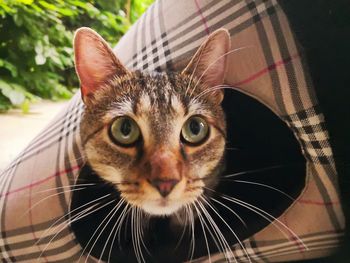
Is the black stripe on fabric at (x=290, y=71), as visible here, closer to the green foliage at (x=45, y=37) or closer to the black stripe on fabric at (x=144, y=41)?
the black stripe on fabric at (x=144, y=41)

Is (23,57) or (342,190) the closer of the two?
(342,190)

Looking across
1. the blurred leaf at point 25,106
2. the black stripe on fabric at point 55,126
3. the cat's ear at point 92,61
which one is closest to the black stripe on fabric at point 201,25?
the cat's ear at point 92,61

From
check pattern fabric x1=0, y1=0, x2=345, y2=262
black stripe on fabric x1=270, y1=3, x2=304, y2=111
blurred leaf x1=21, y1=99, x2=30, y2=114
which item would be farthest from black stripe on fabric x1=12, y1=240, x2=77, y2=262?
blurred leaf x1=21, y1=99, x2=30, y2=114

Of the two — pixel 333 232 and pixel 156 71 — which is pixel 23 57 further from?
pixel 333 232

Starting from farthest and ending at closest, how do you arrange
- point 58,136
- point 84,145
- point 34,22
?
1. point 34,22
2. point 58,136
3. point 84,145

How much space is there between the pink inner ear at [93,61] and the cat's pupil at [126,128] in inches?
4.6

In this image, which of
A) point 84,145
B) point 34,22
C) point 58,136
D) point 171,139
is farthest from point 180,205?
point 34,22

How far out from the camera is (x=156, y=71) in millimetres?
843

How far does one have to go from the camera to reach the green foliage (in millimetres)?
1331

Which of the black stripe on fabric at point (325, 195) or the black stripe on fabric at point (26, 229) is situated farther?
the black stripe on fabric at point (26, 229)

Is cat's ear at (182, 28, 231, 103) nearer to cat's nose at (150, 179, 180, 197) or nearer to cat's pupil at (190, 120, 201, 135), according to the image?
cat's pupil at (190, 120, 201, 135)

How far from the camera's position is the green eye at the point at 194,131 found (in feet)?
2.35

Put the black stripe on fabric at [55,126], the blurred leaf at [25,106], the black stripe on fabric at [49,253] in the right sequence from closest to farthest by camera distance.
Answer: the black stripe on fabric at [49,253], the black stripe on fabric at [55,126], the blurred leaf at [25,106]

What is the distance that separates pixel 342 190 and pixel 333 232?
0.10m
